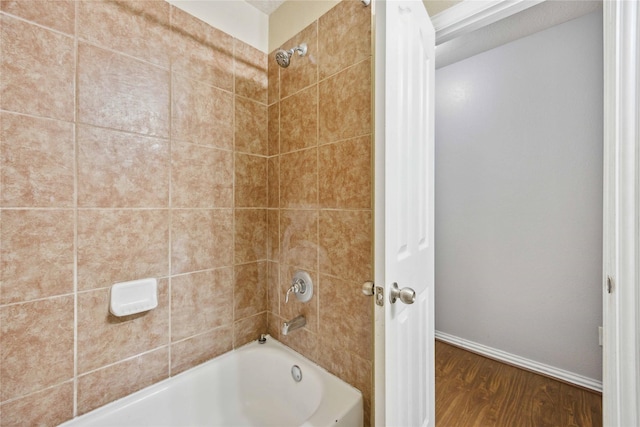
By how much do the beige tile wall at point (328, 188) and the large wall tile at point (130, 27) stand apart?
0.54 m

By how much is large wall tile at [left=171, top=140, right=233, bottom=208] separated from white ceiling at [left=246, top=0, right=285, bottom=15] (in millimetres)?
827

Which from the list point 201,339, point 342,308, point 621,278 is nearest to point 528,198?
point 621,278

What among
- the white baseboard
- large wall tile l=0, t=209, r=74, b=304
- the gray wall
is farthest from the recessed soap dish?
the white baseboard

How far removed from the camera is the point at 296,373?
1.23m

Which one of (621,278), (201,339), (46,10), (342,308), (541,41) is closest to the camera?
(621,278)

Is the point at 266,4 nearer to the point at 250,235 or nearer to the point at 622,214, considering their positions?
the point at 250,235

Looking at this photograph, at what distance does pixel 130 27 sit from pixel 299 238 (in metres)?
1.11

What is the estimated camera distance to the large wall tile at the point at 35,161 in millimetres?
819

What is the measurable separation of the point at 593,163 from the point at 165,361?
Answer: 9.10 ft

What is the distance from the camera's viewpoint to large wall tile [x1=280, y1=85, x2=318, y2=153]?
1.25 metres

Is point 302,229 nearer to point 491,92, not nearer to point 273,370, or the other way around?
point 273,370

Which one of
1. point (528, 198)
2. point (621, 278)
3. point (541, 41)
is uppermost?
point (541, 41)

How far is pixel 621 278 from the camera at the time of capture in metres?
0.74

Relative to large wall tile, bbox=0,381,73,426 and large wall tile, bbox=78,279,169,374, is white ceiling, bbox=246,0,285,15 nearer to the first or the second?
large wall tile, bbox=78,279,169,374
